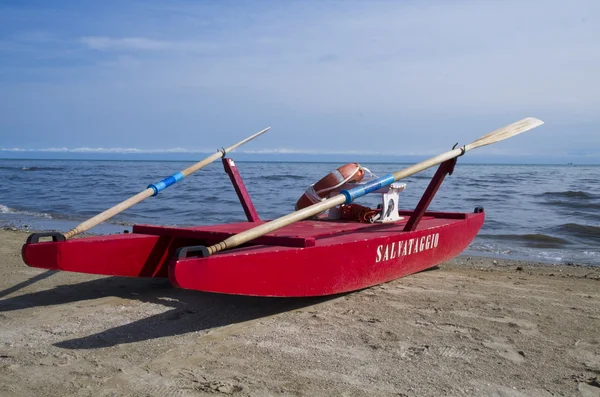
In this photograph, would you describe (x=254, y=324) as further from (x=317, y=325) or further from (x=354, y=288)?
(x=354, y=288)

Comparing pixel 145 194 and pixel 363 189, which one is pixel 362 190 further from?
pixel 145 194

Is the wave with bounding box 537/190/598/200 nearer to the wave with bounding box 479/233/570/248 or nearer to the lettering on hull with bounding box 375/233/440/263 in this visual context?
the wave with bounding box 479/233/570/248

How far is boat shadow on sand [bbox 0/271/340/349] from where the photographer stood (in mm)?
3707

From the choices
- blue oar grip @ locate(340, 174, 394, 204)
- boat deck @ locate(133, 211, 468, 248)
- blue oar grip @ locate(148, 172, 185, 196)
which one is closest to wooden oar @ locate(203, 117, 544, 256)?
blue oar grip @ locate(340, 174, 394, 204)

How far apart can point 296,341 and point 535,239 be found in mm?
7070

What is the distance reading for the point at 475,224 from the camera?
657 centimetres

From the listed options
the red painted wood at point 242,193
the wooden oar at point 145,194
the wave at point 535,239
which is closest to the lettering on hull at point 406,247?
the red painted wood at point 242,193

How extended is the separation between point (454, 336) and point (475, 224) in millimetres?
2988

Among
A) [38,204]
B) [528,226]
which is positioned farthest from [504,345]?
[38,204]

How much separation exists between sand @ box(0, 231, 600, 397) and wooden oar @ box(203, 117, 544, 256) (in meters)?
0.64

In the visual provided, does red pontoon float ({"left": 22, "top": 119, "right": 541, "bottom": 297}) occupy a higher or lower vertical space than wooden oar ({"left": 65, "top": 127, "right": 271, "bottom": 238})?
lower

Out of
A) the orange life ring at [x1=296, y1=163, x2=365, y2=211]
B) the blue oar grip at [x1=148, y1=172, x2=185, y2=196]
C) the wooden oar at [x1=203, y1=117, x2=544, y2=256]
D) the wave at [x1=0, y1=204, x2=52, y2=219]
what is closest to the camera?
the wooden oar at [x1=203, y1=117, x2=544, y2=256]

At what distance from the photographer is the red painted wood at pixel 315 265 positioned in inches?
134

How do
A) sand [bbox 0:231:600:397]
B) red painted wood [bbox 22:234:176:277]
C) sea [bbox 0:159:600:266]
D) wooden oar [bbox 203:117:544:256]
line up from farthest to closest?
sea [bbox 0:159:600:266]
red painted wood [bbox 22:234:176:277]
wooden oar [bbox 203:117:544:256]
sand [bbox 0:231:600:397]
